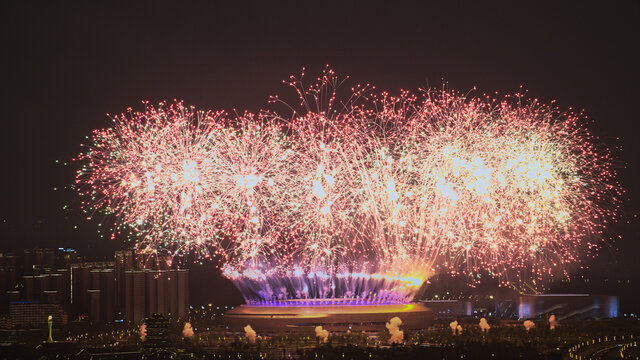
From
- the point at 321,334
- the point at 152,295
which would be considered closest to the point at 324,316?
the point at 321,334

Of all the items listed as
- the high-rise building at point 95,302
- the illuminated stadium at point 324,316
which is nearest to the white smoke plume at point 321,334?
the illuminated stadium at point 324,316

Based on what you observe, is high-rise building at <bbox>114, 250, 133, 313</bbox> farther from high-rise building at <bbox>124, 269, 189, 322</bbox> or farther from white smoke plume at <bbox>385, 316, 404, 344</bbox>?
white smoke plume at <bbox>385, 316, 404, 344</bbox>

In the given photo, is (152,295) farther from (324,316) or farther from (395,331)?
(395,331)

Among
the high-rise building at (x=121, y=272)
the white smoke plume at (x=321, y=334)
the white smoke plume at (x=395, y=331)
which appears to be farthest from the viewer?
the high-rise building at (x=121, y=272)

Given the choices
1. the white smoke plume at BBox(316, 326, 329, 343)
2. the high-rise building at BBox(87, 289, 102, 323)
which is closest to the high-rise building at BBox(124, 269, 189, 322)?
the high-rise building at BBox(87, 289, 102, 323)

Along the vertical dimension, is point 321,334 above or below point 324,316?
below

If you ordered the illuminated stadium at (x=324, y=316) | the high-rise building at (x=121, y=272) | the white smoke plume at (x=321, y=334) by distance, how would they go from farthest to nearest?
the high-rise building at (x=121, y=272)
the illuminated stadium at (x=324, y=316)
the white smoke plume at (x=321, y=334)

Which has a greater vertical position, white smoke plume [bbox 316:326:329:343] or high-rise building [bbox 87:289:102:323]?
white smoke plume [bbox 316:326:329:343]

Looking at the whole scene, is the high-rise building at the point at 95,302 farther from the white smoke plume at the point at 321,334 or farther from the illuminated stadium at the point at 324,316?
the white smoke plume at the point at 321,334

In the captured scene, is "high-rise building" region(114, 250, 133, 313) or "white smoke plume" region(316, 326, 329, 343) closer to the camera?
"white smoke plume" region(316, 326, 329, 343)
